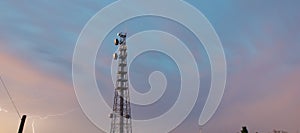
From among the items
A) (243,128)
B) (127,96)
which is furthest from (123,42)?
(243,128)

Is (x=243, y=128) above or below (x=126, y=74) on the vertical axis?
below

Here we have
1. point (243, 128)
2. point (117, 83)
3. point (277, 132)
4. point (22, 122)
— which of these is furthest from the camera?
point (277, 132)

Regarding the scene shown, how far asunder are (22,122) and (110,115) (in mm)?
37919

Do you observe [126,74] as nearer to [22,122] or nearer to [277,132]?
[277,132]

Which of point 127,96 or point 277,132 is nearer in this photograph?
point 127,96

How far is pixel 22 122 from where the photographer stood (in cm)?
1467

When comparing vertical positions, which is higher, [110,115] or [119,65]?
[119,65]

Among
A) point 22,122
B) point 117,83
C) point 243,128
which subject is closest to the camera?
point 22,122

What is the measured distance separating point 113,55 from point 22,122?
41.4 metres

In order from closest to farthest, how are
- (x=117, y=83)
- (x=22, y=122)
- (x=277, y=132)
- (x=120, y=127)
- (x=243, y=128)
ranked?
(x=22, y=122)
(x=243, y=128)
(x=120, y=127)
(x=117, y=83)
(x=277, y=132)

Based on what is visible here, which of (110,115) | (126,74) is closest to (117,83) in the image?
(126,74)

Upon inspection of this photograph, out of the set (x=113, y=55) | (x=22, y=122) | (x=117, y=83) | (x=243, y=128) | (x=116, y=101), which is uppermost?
(x=113, y=55)

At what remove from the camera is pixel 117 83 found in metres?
55.1

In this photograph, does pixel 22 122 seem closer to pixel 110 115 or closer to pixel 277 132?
pixel 110 115
